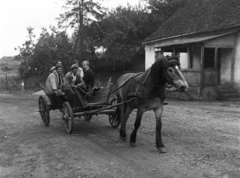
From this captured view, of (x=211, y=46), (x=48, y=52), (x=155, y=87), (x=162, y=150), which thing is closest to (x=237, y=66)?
(x=211, y=46)

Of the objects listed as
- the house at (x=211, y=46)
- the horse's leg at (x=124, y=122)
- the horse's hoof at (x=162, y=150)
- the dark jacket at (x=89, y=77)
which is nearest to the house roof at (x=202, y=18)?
the house at (x=211, y=46)

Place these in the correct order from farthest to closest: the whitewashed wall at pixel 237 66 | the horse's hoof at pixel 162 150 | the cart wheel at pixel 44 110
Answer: the whitewashed wall at pixel 237 66 < the cart wheel at pixel 44 110 < the horse's hoof at pixel 162 150

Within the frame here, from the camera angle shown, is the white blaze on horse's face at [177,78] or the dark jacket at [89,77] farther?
the dark jacket at [89,77]

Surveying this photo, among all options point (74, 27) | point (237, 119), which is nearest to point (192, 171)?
point (237, 119)

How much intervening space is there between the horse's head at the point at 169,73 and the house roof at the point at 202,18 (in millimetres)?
12134

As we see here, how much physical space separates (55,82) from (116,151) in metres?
3.39

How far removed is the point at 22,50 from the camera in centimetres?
2702

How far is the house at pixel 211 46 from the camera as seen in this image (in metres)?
15.1

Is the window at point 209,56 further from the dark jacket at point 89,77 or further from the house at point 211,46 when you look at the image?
the dark jacket at point 89,77

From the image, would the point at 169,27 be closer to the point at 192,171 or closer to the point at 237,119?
the point at 237,119

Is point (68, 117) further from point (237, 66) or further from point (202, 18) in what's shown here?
point (202, 18)

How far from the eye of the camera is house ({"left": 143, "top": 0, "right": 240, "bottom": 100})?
15125 mm

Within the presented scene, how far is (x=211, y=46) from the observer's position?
1547 cm

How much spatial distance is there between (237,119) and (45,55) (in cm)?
2121
